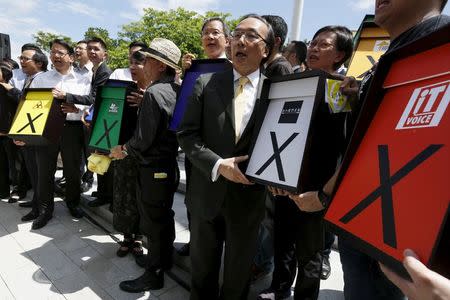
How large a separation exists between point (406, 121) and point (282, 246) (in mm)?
1704

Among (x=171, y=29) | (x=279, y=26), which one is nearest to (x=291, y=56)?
(x=279, y=26)

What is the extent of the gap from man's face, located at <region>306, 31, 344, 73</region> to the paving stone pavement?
6.13 ft

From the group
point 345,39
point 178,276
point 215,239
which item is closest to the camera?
point 215,239

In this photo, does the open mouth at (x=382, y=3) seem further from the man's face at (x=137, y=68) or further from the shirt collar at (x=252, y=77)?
the man's face at (x=137, y=68)

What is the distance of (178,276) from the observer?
9.20 feet

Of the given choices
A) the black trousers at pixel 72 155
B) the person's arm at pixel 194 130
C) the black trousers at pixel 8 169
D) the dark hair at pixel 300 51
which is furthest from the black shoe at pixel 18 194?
the dark hair at pixel 300 51

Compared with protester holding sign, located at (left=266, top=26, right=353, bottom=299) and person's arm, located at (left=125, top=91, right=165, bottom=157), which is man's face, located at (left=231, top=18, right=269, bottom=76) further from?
person's arm, located at (left=125, top=91, right=165, bottom=157)

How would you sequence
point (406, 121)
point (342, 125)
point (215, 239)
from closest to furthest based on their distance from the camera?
point (406, 121)
point (342, 125)
point (215, 239)

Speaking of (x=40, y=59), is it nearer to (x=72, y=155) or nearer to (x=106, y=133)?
(x=72, y=155)

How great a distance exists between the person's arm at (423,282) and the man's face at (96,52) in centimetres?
489

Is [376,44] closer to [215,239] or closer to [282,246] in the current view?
[282,246]

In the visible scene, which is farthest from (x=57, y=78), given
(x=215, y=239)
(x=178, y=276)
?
(x=215, y=239)

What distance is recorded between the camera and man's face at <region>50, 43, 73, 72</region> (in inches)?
152

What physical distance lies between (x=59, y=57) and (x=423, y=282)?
14.5ft
